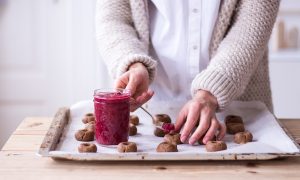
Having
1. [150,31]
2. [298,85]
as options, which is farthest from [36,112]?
[150,31]

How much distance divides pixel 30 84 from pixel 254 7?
6.72 ft

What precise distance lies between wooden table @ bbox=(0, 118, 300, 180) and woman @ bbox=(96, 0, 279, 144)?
0.70ft

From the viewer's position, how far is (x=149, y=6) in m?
1.67

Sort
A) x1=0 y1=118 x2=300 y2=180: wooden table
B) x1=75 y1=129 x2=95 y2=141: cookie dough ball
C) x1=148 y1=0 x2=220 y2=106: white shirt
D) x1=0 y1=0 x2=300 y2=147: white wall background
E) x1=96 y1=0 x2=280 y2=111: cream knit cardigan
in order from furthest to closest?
x1=0 y1=0 x2=300 y2=147: white wall background < x1=148 y1=0 x2=220 y2=106: white shirt < x1=96 y1=0 x2=280 y2=111: cream knit cardigan < x1=75 y1=129 x2=95 y2=141: cookie dough ball < x1=0 y1=118 x2=300 y2=180: wooden table

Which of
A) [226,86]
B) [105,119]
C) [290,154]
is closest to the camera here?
[290,154]

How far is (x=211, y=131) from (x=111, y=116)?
0.22 m

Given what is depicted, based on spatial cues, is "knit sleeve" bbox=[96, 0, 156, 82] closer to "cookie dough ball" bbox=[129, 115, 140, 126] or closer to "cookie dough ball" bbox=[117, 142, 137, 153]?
"cookie dough ball" bbox=[129, 115, 140, 126]

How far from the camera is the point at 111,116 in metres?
1.25

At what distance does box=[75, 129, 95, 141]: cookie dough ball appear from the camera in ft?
4.22

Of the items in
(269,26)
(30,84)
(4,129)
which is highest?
(269,26)

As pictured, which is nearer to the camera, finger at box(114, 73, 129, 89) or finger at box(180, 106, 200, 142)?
finger at box(180, 106, 200, 142)

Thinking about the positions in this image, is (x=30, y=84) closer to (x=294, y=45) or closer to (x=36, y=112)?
(x=36, y=112)

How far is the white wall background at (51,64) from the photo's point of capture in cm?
317

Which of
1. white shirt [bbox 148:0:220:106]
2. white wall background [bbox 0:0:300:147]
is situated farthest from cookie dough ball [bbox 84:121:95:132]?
white wall background [bbox 0:0:300:147]
